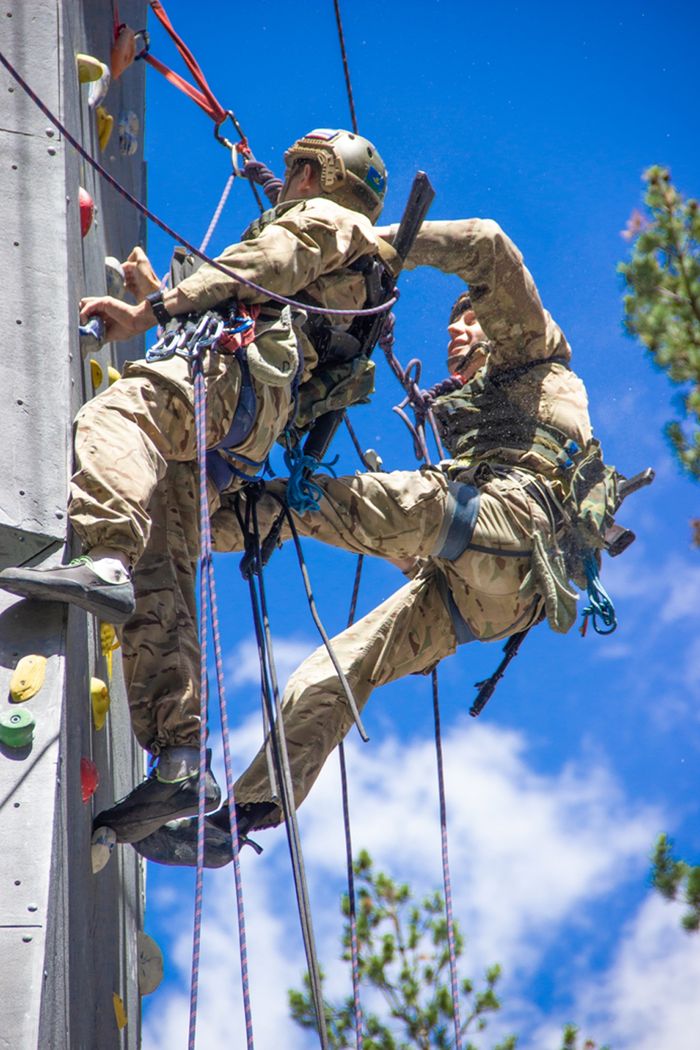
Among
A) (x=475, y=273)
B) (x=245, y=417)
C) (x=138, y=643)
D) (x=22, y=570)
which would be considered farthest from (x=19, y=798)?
(x=475, y=273)

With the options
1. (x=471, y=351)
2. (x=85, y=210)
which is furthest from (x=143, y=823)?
(x=471, y=351)

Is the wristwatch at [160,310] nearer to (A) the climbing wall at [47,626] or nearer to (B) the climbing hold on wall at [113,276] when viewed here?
(A) the climbing wall at [47,626]

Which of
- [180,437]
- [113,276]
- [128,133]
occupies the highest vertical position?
[128,133]

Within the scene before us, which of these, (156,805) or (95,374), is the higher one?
(95,374)

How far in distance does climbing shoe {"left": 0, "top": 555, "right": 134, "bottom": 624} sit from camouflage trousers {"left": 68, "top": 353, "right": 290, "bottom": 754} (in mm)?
194

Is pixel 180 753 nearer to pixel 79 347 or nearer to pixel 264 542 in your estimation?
pixel 264 542

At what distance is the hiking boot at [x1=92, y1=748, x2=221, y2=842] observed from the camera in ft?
15.0

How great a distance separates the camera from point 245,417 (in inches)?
189

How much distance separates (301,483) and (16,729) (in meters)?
1.54

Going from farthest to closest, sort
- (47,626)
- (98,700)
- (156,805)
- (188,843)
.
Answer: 1. (98,700)
2. (188,843)
3. (156,805)
4. (47,626)

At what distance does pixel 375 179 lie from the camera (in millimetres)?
5453

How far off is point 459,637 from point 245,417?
1423 millimetres

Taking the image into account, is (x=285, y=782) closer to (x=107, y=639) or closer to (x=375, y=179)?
(x=107, y=639)

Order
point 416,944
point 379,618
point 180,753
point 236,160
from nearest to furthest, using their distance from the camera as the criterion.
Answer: point 180,753 → point 379,618 → point 236,160 → point 416,944
